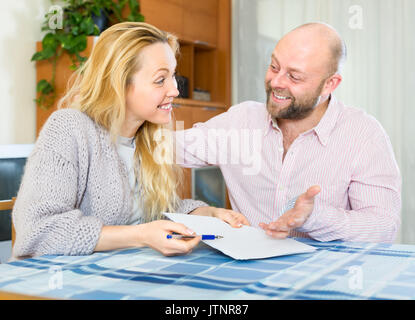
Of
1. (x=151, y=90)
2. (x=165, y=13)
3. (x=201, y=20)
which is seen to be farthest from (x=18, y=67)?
(x=151, y=90)

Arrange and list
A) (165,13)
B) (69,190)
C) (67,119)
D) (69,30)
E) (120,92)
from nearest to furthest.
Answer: (69,190) < (67,119) < (120,92) < (69,30) < (165,13)

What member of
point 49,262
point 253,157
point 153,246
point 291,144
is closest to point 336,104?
point 291,144

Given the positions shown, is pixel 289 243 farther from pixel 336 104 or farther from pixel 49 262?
pixel 336 104

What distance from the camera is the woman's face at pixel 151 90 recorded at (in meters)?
1.49

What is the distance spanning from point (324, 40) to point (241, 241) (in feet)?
3.17

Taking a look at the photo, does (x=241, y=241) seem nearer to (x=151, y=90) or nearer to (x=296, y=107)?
(x=151, y=90)

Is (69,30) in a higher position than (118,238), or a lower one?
higher

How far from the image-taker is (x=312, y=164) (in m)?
1.68

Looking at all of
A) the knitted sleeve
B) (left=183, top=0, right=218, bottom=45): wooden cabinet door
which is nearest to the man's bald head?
the knitted sleeve

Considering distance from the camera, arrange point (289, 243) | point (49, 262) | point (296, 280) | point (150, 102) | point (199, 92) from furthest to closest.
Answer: point (199, 92) < point (150, 102) < point (289, 243) < point (49, 262) < point (296, 280)

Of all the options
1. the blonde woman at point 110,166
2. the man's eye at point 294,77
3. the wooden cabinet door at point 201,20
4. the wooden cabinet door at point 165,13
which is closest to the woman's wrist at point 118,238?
the blonde woman at point 110,166

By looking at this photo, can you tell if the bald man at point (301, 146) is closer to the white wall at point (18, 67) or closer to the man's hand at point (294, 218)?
the man's hand at point (294, 218)

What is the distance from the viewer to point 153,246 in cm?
107

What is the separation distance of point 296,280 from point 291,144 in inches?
37.2
